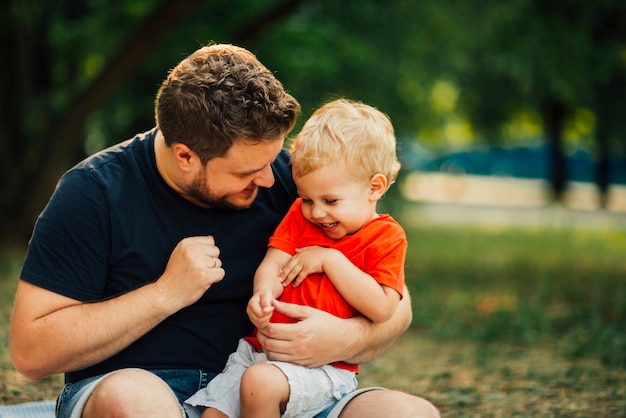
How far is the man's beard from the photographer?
2945 millimetres

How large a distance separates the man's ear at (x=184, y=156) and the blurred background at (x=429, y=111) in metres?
2.07

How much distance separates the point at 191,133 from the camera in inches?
114

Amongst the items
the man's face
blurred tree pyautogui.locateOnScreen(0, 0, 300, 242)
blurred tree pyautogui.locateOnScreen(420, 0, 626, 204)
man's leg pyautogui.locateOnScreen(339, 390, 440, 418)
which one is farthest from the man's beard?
blurred tree pyautogui.locateOnScreen(420, 0, 626, 204)

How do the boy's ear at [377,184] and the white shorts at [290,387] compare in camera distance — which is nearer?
the white shorts at [290,387]

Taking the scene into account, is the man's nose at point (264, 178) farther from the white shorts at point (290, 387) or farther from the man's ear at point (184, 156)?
the white shorts at point (290, 387)

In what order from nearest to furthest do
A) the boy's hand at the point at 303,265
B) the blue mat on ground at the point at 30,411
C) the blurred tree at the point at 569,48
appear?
the boy's hand at the point at 303,265 → the blue mat on ground at the point at 30,411 → the blurred tree at the point at 569,48

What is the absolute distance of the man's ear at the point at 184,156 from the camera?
115 inches

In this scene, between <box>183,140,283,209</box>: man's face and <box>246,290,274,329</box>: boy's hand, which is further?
<box>183,140,283,209</box>: man's face

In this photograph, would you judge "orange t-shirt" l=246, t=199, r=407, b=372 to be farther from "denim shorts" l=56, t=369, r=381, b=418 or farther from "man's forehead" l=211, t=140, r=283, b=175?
"man's forehead" l=211, t=140, r=283, b=175

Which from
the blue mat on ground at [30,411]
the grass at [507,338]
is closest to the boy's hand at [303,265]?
the blue mat on ground at [30,411]

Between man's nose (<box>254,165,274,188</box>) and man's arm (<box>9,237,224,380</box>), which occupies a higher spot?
man's nose (<box>254,165,274,188</box>)

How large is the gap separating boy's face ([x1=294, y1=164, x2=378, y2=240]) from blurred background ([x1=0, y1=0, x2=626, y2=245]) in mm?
5836

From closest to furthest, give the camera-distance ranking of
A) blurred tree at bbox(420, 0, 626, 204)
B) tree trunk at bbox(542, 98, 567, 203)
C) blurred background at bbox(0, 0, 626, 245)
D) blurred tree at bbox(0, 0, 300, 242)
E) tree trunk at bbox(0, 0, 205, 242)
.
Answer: tree trunk at bbox(0, 0, 205, 242), blurred tree at bbox(420, 0, 626, 204), blurred background at bbox(0, 0, 626, 245), blurred tree at bbox(0, 0, 300, 242), tree trunk at bbox(542, 98, 567, 203)

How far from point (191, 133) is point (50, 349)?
808mm
